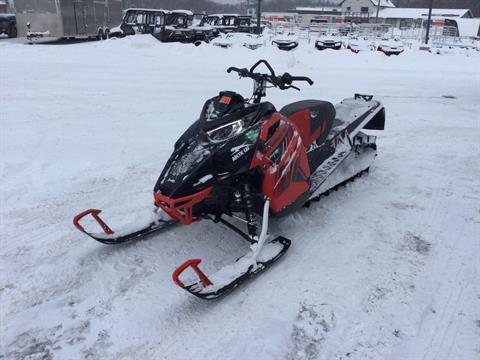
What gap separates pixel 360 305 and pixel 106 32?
Result: 22.3 meters

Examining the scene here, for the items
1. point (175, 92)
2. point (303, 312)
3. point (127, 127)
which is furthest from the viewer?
point (175, 92)

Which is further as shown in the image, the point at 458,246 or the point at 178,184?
the point at 458,246

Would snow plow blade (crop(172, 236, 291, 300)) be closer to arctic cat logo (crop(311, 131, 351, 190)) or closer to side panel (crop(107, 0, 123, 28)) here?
arctic cat logo (crop(311, 131, 351, 190))

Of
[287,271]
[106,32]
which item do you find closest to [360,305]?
[287,271]

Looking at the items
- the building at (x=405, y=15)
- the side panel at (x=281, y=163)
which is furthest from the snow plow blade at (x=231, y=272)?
the building at (x=405, y=15)

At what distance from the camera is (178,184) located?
299 centimetres

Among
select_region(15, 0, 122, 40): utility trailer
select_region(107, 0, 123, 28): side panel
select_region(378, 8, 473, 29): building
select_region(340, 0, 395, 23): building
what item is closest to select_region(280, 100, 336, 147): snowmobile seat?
select_region(15, 0, 122, 40): utility trailer

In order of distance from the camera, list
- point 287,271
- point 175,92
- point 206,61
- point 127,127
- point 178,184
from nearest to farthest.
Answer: point 178,184 < point 287,271 < point 127,127 < point 175,92 < point 206,61

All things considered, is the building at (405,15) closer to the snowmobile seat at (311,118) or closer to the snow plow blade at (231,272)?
the snowmobile seat at (311,118)

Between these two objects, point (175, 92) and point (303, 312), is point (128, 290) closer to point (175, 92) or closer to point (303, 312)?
point (303, 312)

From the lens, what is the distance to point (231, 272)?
3004mm

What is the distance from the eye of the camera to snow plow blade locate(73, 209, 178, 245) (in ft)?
11.1

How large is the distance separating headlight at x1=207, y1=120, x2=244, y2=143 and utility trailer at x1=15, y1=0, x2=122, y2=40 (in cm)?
1872

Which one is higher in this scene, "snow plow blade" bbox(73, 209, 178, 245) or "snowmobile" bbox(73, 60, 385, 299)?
"snowmobile" bbox(73, 60, 385, 299)
